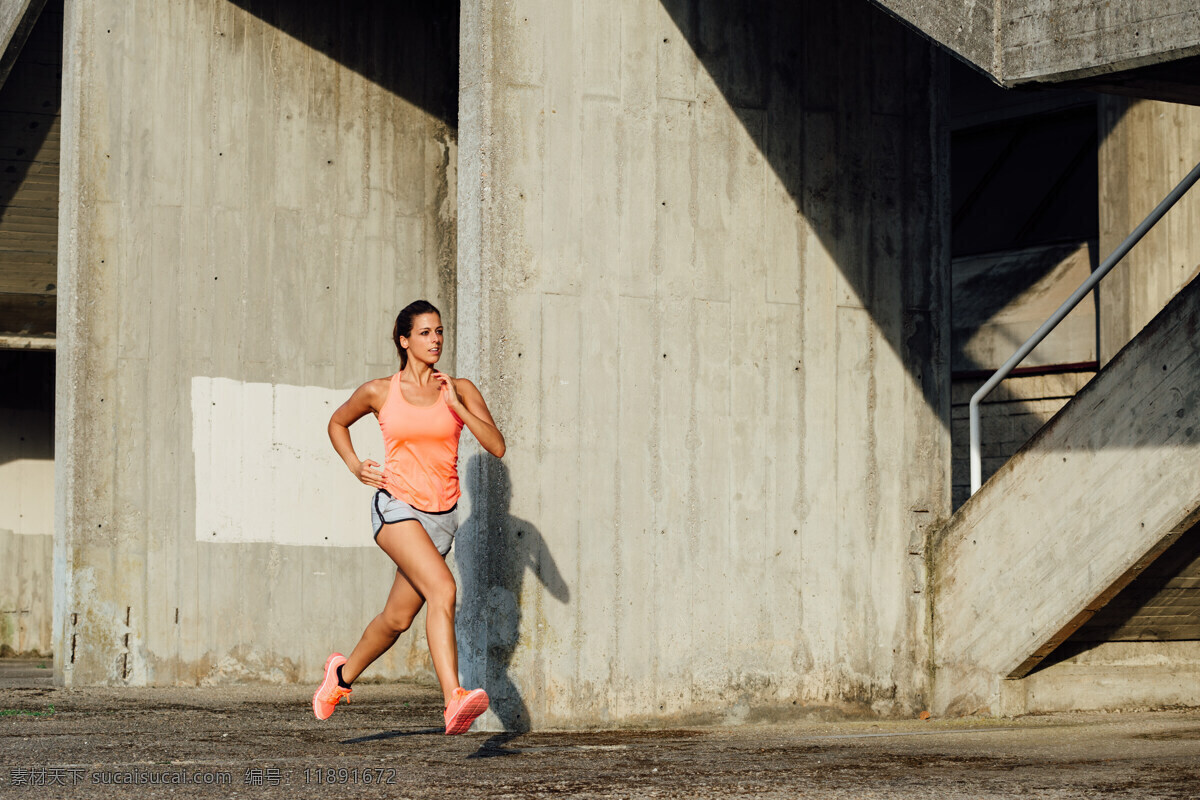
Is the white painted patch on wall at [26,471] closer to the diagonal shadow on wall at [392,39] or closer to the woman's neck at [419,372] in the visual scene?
the diagonal shadow on wall at [392,39]

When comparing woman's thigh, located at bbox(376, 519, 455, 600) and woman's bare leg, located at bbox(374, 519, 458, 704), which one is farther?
woman's thigh, located at bbox(376, 519, 455, 600)

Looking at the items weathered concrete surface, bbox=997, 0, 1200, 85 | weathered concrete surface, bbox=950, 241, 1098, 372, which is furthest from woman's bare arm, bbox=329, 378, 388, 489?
weathered concrete surface, bbox=950, 241, 1098, 372

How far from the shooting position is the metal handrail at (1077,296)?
8430 millimetres

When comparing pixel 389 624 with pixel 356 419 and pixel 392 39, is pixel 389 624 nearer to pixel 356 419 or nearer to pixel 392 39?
pixel 356 419

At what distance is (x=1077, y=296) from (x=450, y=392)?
381 cm

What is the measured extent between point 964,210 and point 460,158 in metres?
11.6

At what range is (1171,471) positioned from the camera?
27.0 feet

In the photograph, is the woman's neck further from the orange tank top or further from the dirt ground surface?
the dirt ground surface

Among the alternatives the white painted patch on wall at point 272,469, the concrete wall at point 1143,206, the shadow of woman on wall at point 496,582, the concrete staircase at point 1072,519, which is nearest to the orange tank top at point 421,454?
the shadow of woman on wall at point 496,582

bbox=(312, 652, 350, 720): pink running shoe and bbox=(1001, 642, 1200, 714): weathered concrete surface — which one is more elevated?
bbox=(312, 652, 350, 720): pink running shoe

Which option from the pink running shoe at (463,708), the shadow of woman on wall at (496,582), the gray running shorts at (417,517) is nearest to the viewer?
the pink running shoe at (463,708)

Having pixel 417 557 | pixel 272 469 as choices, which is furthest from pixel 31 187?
pixel 417 557

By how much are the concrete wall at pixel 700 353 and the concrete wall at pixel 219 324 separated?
13.3ft

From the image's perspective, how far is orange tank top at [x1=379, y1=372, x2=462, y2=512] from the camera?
7.17 m
